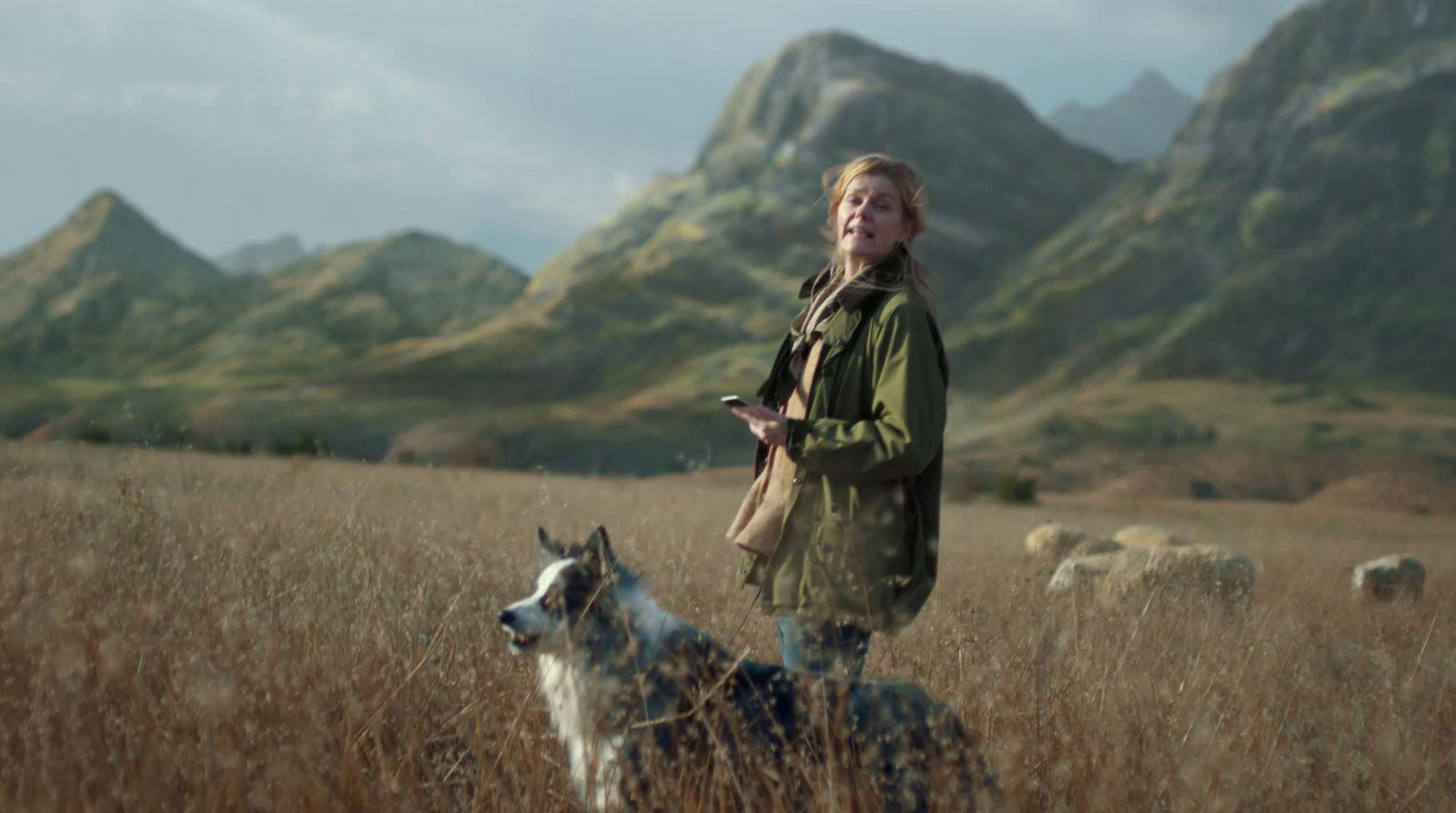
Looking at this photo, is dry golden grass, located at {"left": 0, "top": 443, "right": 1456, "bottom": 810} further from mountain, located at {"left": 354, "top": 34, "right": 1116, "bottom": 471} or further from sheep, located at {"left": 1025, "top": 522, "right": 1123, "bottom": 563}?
mountain, located at {"left": 354, "top": 34, "right": 1116, "bottom": 471}

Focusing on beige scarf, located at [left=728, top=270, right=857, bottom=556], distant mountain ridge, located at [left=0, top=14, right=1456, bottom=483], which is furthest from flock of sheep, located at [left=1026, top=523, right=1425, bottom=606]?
distant mountain ridge, located at [left=0, top=14, right=1456, bottom=483]

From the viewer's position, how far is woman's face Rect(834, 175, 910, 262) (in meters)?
3.41

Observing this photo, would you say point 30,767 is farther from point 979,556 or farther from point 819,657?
point 979,556

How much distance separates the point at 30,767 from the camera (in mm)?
→ 2914

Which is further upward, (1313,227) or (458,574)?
(1313,227)

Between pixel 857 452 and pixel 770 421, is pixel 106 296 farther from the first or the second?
pixel 857 452

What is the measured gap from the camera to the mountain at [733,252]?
85369 millimetres

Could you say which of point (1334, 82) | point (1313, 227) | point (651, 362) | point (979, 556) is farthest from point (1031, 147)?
point (979, 556)

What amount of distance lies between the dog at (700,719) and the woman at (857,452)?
22 cm

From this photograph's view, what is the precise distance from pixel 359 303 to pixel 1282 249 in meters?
98.6

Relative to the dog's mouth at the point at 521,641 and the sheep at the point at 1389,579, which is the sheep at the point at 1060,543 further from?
the dog's mouth at the point at 521,641

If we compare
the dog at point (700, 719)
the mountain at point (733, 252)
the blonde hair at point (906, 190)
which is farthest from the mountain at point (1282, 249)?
the dog at point (700, 719)

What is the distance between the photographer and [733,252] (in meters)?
119

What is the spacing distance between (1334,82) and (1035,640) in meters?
127
